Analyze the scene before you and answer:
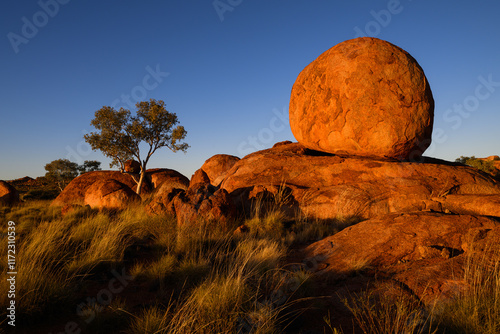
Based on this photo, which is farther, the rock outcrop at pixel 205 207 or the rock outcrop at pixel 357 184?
the rock outcrop at pixel 357 184

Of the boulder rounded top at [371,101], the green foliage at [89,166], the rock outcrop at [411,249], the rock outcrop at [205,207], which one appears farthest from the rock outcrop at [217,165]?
the green foliage at [89,166]

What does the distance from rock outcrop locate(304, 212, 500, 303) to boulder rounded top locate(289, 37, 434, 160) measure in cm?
332

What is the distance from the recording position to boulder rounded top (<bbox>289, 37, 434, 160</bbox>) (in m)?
8.05

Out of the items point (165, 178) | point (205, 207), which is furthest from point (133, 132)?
point (205, 207)

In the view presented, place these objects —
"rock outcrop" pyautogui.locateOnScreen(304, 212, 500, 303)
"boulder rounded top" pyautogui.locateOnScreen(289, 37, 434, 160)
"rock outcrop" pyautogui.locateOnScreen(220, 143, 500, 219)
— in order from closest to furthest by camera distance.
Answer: "rock outcrop" pyautogui.locateOnScreen(304, 212, 500, 303)
"rock outcrop" pyautogui.locateOnScreen(220, 143, 500, 219)
"boulder rounded top" pyautogui.locateOnScreen(289, 37, 434, 160)

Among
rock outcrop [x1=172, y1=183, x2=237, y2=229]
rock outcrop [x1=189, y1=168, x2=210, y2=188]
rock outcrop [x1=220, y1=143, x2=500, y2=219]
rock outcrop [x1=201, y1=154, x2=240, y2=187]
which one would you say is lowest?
rock outcrop [x1=172, y1=183, x2=237, y2=229]

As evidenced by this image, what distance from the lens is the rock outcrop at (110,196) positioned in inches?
490

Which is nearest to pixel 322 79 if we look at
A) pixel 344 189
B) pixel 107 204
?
pixel 344 189

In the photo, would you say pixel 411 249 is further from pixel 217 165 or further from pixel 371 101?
pixel 217 165

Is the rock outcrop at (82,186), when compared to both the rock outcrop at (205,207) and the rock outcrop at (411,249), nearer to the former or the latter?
the rock outcrop at (205,207)

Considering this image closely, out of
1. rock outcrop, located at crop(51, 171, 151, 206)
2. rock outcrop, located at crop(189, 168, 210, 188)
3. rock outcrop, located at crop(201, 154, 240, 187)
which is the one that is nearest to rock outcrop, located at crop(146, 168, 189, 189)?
rock outcrop, located at crop(51, 171, 151, 206)

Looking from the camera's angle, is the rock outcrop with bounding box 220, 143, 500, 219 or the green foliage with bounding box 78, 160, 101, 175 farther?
the green foliage with bounding box 78, 160, 101, 175

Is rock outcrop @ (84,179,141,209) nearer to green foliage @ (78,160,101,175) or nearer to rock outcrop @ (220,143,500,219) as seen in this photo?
rock outcrop @ (220,143,500,219)

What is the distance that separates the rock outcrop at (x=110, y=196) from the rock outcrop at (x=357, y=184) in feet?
17.7
